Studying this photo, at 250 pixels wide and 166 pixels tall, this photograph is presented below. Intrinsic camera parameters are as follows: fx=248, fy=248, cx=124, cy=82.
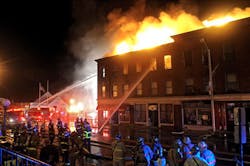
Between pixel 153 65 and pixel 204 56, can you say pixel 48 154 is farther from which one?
pixel 153 65

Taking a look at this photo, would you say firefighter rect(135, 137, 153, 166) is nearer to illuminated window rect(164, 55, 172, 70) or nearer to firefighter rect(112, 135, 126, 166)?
firefighter rect(112, 135, 126, 166)

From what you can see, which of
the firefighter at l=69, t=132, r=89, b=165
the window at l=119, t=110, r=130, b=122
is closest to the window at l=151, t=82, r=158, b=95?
the window at l=119, t=110, r=130, b=122

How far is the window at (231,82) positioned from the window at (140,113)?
1069 centimetres

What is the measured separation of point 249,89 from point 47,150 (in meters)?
20.4

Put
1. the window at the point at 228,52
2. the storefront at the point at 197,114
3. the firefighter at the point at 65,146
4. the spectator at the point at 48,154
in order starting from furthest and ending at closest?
the storefront at the point at 197,114, the window at the point at 228,52, the firefighter at the point at 65,146, the spectator at the point at 48,154

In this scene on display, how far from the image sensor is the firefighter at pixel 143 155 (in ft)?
28.8

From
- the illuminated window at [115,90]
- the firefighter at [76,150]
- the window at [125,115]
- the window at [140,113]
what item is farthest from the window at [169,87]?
the firefighter at [76,150]

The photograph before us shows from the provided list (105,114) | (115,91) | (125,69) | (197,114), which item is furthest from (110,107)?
(197,114)

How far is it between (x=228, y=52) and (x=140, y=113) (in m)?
12.8

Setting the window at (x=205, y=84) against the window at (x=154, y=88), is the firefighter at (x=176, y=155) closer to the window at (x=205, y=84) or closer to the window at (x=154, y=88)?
the window at (x=205, y=84)

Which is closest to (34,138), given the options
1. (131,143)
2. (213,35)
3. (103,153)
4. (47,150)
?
(47,150)

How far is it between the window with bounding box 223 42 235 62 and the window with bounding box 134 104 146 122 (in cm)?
1150

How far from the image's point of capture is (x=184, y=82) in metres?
28.1

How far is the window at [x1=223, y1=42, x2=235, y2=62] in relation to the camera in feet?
81.9
